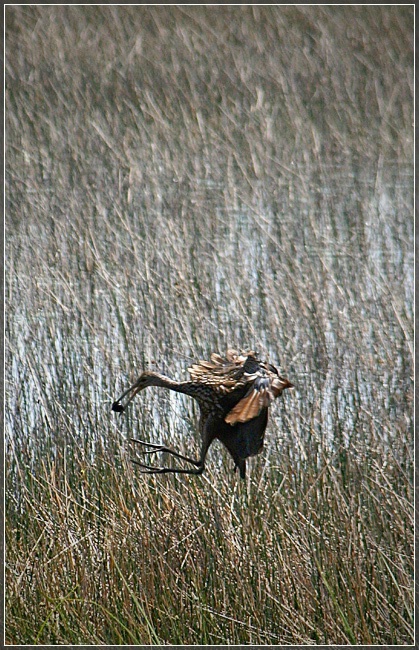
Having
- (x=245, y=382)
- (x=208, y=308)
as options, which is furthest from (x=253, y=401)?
(x=208, y=308)

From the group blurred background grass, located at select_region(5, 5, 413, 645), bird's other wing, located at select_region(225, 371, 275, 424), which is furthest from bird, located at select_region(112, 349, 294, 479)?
blurred background grass, located at select_region(5, 5, 413, 645)

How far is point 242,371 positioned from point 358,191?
1.20 meters

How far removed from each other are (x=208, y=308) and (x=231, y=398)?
913mm

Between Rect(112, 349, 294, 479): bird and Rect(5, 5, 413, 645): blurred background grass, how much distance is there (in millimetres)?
712

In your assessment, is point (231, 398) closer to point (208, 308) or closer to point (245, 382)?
point (245, 382)

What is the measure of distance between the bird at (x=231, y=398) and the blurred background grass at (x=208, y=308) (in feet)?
2.34

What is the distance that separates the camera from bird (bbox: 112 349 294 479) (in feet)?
4.69

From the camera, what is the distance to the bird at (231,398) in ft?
4.69

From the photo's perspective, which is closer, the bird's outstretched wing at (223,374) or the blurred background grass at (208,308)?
the bird's outstretched wing at (223,374)

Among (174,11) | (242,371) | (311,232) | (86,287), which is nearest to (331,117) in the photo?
(311,232)

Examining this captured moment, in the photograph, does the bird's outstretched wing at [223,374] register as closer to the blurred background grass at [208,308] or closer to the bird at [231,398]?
the bird at [231,398]

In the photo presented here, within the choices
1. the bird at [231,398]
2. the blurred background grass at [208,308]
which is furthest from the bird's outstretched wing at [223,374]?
the blurred background grass at [208,308]

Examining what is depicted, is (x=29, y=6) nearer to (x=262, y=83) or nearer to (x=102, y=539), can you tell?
(x=262, y=83)

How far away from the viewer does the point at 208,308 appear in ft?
7.73
